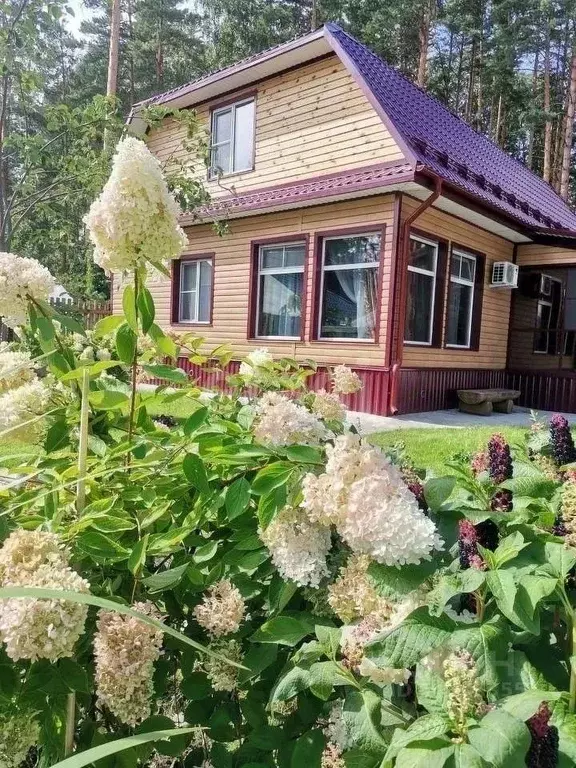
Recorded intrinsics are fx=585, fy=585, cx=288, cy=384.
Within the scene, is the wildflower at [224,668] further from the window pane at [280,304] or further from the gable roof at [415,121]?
the window pane at [280,304]

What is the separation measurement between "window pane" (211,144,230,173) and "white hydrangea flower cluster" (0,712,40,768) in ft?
35.9

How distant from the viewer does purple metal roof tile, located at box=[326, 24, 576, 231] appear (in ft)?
28.3

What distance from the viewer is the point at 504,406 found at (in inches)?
392

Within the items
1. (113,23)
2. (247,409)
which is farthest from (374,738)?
(113,23)

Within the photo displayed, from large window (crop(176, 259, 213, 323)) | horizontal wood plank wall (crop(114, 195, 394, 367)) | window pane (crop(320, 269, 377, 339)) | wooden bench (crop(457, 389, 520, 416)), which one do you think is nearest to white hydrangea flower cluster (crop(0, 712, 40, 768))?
horizontal wood plank wall (crop(114, 195, 394, 367))

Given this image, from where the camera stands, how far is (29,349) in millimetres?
1769

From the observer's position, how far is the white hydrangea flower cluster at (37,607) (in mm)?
704

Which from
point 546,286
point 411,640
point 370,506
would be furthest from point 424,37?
point 411,640

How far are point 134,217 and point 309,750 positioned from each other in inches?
36.5

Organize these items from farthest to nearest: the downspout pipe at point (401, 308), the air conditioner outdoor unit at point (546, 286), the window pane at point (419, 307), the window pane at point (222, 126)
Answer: the air conditioner outdoor unit at point (546, 286), the window pane at point (222, 126), the window pane at point (419, 307), the downspout pipe at point (401, 308)

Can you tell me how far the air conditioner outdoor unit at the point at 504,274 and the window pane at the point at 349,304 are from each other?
2.88m

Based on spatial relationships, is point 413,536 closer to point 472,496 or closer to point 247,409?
point 472,496

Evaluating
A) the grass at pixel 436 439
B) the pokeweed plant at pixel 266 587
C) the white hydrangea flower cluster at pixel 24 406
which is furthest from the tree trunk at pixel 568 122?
the white hydrangea flower cluster at pixel 24 406

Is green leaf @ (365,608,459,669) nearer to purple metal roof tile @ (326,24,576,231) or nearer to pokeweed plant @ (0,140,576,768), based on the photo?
pokeweed plant @ (0,140,576,768)
